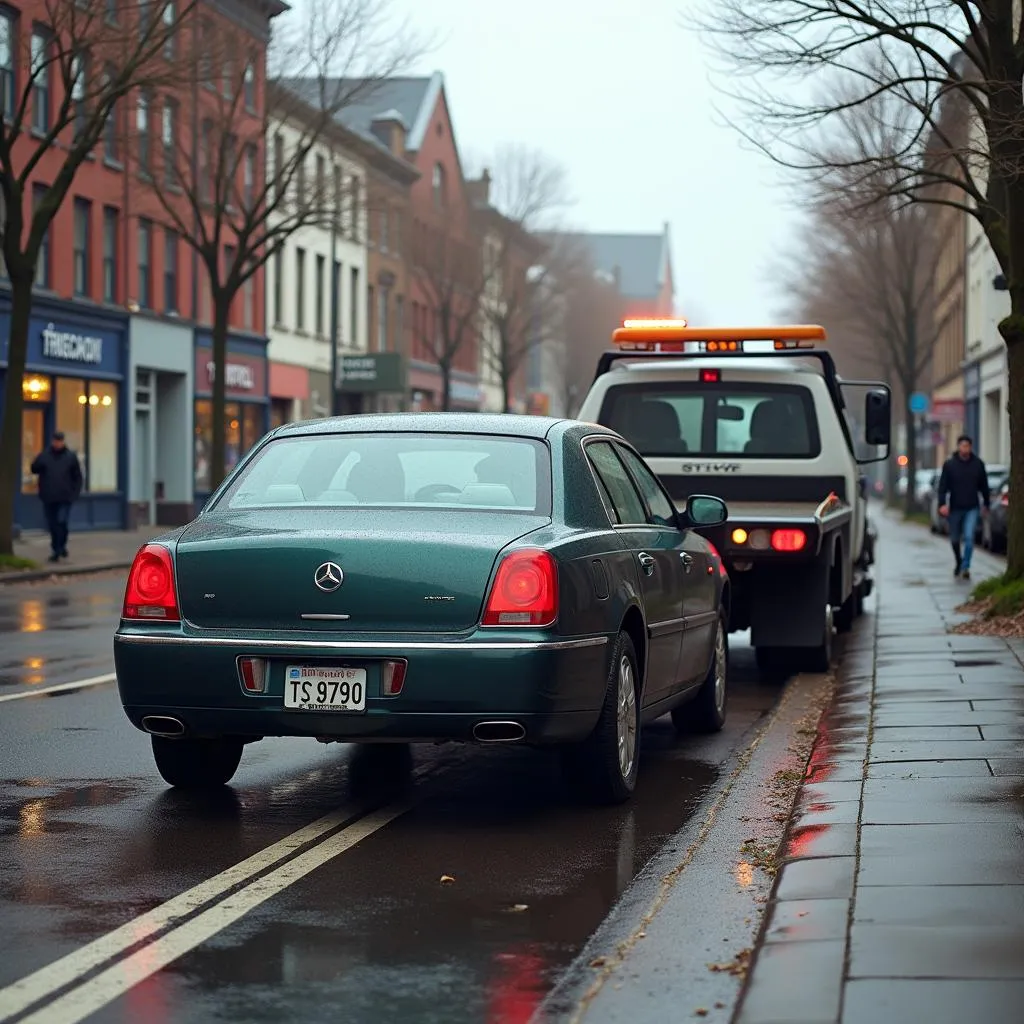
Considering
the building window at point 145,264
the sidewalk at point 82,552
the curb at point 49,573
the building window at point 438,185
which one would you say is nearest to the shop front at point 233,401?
the building window at point 145,264

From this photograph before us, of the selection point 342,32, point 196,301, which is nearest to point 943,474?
point 342,32

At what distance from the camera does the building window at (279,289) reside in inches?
2209

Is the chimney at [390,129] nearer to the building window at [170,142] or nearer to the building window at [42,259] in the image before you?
the building window at [170,142]

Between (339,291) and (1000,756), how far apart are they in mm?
55210

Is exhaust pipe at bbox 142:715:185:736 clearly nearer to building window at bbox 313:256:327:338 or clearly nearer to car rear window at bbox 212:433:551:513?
car rear window at bbox 212:433:551:513

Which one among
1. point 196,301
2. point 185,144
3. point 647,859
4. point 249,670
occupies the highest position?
point 185,144

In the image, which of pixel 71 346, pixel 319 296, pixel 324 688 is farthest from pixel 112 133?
pixel 324 688

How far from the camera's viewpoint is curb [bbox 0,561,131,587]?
87.0 ft

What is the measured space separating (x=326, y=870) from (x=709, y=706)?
4386 millimetres

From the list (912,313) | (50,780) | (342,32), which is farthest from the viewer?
(912,313)

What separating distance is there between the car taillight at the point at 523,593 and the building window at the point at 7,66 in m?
29.1

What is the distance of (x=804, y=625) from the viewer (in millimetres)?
13867

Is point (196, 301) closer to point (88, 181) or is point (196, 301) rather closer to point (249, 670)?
point (88, 181)

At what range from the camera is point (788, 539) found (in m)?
13.2
